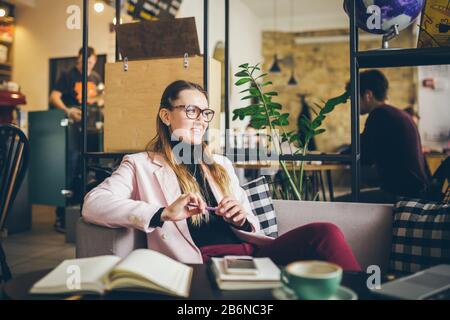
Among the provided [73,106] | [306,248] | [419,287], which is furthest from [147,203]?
[73,106]

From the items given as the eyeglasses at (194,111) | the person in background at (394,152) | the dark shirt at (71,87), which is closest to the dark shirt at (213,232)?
the eyeglasses at (194,111)

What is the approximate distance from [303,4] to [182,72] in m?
6.14

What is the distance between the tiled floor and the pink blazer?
4.59 feet

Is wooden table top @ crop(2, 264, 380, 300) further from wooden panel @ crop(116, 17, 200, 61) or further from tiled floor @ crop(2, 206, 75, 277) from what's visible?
tiled floor @ crop(2, 206, 75, 277)

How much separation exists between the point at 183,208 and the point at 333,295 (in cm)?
57

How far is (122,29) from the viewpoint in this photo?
2.33 m

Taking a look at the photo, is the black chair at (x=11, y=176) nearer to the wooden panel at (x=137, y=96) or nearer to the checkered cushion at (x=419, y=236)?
the wooden panel at (x=137, y=96)

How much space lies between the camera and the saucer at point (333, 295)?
0.90 meters

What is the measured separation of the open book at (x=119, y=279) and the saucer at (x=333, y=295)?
0.19 m

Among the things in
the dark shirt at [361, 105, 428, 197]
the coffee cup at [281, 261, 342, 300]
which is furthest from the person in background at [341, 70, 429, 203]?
the coffee cup at [281, 261, 342, 300]

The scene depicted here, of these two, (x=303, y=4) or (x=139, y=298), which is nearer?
(x=139, y=298)

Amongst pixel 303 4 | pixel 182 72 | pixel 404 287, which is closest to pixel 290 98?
pixel 303 4

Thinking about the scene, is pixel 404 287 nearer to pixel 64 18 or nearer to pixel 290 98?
pixel 64 18

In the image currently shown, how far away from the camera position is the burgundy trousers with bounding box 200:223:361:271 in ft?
4.14
